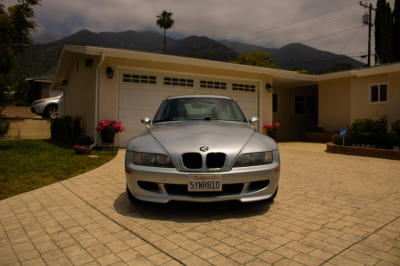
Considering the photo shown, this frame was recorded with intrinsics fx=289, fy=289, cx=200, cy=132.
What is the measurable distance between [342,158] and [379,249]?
20.8ft

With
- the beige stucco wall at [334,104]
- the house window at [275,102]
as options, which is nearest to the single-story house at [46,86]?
the house window at [275,102]

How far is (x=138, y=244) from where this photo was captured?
261 cm

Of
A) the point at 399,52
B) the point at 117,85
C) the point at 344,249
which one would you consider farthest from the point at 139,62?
the point at 399,52

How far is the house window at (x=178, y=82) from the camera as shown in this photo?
10.6m

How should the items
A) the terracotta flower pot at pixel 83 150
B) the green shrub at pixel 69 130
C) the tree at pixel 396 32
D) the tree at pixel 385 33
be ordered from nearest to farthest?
the terracotta flower pot at pixel 83 150, the green shrub at pixel 69 130, the tree at pixel 396 32, the tree at pixel 385 33

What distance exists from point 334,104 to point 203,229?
1328 cm

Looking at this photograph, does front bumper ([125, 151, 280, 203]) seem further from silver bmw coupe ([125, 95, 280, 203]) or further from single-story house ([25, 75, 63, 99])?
single-story house ([25, 75, 63, 99])

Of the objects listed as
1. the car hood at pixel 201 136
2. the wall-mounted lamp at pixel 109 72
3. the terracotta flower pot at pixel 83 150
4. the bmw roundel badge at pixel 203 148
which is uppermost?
the wall-mounted lamp at pixel 109 72

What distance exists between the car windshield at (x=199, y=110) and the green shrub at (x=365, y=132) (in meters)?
6.34

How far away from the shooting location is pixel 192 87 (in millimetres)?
11125

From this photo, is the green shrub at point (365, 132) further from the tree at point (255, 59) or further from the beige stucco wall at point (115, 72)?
the tree at point (255, 59)

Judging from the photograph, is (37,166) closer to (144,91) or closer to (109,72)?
(109,72)

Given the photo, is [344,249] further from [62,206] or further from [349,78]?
[349,78]

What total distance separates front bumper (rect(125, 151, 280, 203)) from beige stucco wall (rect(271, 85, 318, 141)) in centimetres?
1292
